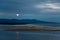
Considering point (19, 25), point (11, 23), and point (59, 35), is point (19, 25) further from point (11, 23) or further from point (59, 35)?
point (59, 35)

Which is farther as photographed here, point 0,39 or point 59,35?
point 59,35

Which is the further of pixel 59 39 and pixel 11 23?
pixel 59 39

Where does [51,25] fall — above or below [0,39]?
above

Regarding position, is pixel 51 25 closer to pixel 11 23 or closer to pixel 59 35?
pixel 11 23

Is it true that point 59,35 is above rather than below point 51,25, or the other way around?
below

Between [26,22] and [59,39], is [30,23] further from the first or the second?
[59,39]

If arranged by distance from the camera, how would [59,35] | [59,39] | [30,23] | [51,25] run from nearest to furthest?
1. [30,23]
2. [51,25]
3. [59,39]
4. [59,35]

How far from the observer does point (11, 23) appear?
533 centimetres

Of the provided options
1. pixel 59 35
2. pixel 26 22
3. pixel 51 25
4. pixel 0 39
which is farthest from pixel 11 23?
pixel 59 35

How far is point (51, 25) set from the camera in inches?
212

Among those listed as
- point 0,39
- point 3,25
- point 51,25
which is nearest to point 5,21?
point 3,25

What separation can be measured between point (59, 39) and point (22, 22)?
2.53 m

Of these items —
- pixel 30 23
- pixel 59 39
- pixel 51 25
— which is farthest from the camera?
pixel 59 39

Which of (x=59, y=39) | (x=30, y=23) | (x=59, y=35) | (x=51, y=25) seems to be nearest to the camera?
(x=30, y=23)
